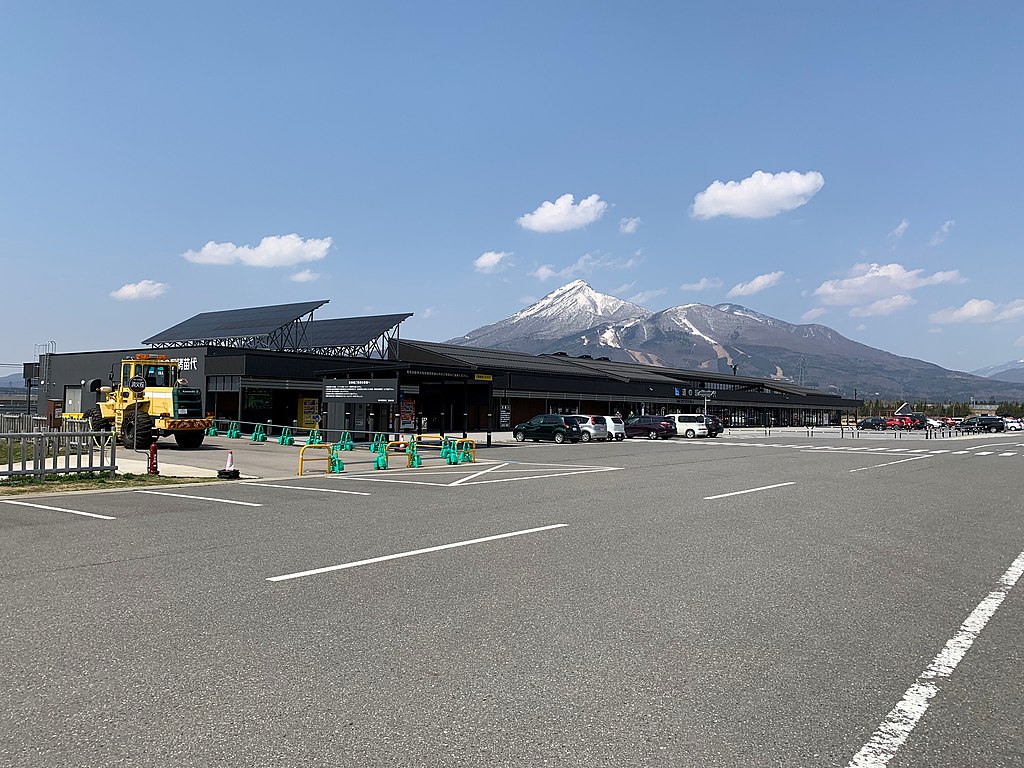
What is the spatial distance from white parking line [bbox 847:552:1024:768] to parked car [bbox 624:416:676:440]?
45.2m

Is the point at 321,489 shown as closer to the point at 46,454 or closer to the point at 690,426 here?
the point at 46,454

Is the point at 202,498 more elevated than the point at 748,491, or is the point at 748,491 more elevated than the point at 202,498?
the point at 202,498

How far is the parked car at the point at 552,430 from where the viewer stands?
43.6m

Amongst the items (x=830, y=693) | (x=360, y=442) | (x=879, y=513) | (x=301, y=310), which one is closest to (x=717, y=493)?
(x=879, y=513)

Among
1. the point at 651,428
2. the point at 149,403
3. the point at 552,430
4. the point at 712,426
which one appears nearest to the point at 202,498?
the point at 149,403

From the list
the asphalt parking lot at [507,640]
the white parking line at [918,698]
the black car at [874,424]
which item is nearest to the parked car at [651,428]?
the asphalt parking lot at [507,640]

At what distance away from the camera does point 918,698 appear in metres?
4.56

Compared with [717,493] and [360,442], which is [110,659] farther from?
[360,442]

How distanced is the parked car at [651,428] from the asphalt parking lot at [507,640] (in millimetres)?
39535

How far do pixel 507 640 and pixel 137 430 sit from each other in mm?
25433

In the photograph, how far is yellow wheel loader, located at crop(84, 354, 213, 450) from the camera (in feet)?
92.7

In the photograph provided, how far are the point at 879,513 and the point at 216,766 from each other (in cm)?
1201

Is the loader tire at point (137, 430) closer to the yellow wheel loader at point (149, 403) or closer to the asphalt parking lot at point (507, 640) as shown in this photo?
the yellow wheel loader at point (149, 403)

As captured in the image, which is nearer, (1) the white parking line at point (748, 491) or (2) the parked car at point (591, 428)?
(1) the white parking line at point (748, 491)
